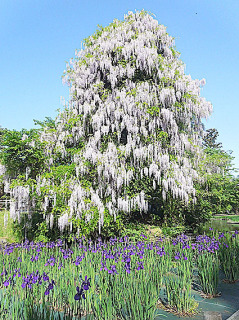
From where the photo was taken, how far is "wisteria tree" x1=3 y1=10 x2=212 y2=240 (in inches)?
369

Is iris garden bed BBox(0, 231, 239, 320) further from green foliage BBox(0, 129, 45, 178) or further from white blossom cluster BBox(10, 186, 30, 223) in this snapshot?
green foliage BBox(0, 129, 45, 178)

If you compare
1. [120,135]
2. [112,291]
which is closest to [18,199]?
[120,135]

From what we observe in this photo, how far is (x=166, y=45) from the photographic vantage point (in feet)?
38.7

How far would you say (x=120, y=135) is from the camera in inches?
400

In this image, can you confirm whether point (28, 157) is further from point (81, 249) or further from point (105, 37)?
point (105, 37)

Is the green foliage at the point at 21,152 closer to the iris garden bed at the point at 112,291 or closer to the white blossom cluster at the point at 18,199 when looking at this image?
the white blossom cluster at the point at 18,199

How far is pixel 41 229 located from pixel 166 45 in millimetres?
9492

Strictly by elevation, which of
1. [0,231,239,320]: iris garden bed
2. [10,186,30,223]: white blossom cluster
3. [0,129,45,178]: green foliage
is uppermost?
[0,129,45,178]: green foliage

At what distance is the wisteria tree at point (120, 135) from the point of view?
9367 mm

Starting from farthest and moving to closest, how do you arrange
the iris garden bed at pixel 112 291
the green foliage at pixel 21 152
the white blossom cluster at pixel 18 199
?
the green foliage at pixel 21 152 < the white blossom cluster at pixel 18 199 < the iris garden bed at pixel 112 291

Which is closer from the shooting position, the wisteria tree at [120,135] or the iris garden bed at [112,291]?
the iris garden bed at [112,291]

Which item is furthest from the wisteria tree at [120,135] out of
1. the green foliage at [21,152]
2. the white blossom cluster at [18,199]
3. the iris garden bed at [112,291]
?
the iris garden bed at [112,291]

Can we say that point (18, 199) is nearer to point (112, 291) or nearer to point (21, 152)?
point (21, 152)

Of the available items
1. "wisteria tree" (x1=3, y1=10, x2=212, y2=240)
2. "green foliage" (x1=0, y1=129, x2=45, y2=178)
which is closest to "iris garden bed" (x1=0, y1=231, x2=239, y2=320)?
"wisteria tree" (x1=3, y1=10, x2=212, y2=240)
